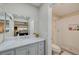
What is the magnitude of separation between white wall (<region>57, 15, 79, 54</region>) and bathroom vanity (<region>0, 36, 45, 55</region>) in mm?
395

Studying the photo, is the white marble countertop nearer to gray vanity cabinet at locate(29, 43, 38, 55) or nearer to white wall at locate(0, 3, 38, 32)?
gray vanity cabinet at locate(29, 43, 38, 55)

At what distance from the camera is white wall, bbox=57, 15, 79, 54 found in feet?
5.24

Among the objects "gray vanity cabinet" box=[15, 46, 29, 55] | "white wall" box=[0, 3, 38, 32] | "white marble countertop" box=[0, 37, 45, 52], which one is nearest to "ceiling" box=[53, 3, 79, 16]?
"white wall" box=[0, 3, 38, 32]

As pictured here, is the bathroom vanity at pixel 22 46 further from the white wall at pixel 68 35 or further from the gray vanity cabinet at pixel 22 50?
the white wall at pixel 68 35

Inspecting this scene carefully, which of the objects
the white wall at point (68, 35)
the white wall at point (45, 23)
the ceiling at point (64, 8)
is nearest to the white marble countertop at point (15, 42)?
the white wall at point (45, 23)

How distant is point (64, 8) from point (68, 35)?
0.52 metres

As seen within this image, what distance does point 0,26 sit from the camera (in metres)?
1.39

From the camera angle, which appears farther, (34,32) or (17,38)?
(34,32)

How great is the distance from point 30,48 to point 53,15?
0.73 m

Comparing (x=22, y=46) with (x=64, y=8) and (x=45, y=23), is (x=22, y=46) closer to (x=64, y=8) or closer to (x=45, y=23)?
(x=45, y=23)

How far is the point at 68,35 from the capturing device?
1.70 metres

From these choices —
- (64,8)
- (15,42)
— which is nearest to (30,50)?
(15,42)

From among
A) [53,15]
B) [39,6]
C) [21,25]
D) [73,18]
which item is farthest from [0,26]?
[73,18]

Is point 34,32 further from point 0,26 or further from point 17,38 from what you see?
point 0,26
